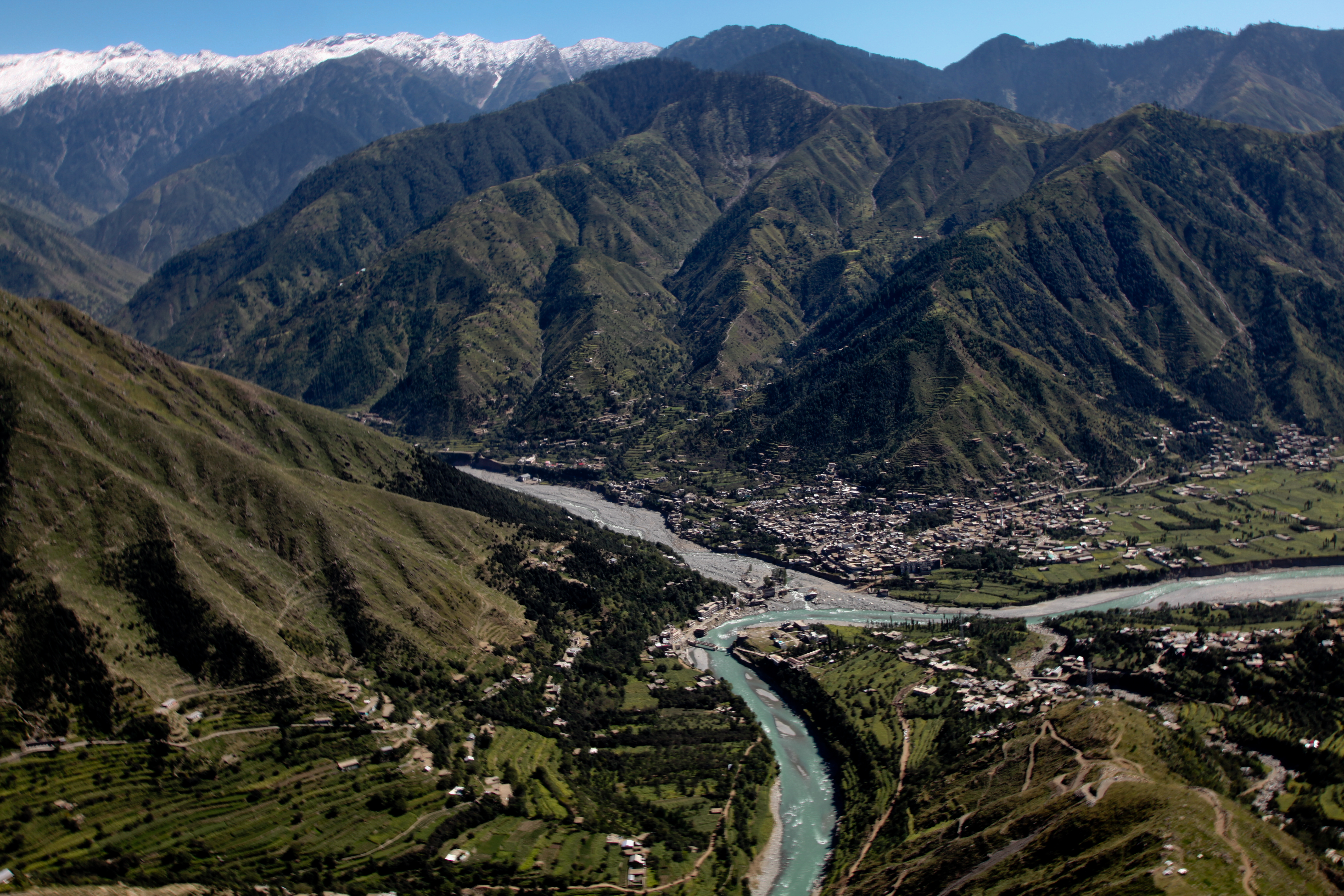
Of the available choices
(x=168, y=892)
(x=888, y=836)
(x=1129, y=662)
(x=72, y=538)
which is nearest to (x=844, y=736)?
(x=888, y=836)

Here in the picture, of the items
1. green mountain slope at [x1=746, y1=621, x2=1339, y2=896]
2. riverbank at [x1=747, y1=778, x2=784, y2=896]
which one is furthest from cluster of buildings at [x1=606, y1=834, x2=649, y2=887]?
green mountain slope at [x1=746, y1=621, x2=1339, y2=896]

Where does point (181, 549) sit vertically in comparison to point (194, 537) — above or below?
below

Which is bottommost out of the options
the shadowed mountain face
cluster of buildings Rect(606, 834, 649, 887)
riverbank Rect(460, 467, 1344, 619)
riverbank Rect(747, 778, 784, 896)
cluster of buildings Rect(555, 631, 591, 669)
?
riverbank Rect(747, 778, 784, 896)

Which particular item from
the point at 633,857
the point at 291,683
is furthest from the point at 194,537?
the point at 633,857

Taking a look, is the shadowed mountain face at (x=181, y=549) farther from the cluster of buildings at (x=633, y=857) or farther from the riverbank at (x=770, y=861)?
the riverbank at (x=770, y=861)

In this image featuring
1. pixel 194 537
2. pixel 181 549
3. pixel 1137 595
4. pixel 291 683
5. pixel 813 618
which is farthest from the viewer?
pixel 1137 595

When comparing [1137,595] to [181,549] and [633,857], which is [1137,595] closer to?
[633,857]

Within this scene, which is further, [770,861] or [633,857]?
[770,861]

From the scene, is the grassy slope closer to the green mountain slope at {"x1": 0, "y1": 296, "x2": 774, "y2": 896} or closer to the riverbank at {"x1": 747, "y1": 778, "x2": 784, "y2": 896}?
the green mountain slope at {"x1": 0, "y1": 296, "x2": 774, "y2": 896}
